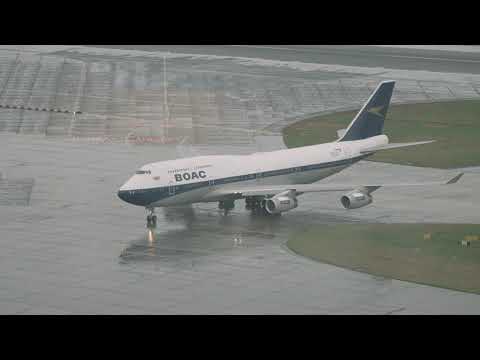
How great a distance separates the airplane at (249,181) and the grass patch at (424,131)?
58.5 feet

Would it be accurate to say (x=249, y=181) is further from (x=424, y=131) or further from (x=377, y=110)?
(x=424, y=131)

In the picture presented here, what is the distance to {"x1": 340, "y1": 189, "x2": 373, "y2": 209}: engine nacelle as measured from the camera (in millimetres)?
88000

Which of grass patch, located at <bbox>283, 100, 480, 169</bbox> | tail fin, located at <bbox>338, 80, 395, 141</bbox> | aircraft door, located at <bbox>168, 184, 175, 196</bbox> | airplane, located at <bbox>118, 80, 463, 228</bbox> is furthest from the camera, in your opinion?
grass patch, located at <bbox>283, 100, 480, 169</bbox>

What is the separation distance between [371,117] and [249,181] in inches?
594

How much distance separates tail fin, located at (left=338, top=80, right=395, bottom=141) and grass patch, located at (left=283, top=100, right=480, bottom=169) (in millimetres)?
12560

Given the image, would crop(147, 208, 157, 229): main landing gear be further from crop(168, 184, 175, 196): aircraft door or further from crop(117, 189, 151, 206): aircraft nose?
crop(168, 184, 175, 196): aircraft door

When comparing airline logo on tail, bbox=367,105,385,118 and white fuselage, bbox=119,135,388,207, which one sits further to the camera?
airline logo on tail, bbox=367,105,385,118

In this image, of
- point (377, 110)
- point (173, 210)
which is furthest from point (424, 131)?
point (173, 210)

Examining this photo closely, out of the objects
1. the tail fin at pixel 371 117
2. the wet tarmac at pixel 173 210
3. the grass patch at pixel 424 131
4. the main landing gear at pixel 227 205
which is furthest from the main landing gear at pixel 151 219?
the grass patch at pixel 424 131

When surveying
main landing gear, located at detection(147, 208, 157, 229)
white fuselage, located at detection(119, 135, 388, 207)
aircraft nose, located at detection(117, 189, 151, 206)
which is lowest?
main landing gear, located at detection(147, 208, 157, 229)

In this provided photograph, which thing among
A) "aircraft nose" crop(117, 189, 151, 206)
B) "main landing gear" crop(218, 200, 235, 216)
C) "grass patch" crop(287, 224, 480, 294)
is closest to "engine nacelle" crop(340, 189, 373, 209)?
"grass patch" crop(287, 224, 480, 294)

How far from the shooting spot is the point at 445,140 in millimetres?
122438

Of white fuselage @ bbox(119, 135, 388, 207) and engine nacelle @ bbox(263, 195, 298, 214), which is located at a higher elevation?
white fuselage @ bbox(119, 135, 388, 207)

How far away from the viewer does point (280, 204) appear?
87.1 metres
